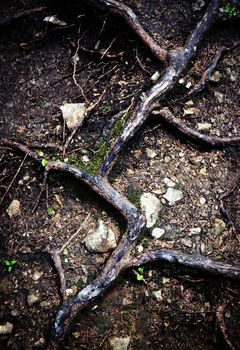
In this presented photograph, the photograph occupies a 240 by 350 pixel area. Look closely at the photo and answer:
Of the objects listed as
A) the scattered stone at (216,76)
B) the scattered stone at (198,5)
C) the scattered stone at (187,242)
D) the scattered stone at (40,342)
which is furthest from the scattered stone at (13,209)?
the scattered stone at (198,5)

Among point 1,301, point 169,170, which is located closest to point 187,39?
point 169,170

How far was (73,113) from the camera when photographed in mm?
4109

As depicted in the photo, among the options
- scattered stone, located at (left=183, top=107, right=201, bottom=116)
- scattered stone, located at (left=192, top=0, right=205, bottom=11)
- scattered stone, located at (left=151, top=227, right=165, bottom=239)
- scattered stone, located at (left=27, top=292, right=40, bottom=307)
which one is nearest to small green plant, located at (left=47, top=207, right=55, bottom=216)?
scattered stone, located at (left=27, top=292, right=40, bottom=307)

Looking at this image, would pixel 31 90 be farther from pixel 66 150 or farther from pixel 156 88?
pixel 156 88

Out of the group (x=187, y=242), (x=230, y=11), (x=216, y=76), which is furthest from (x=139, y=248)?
(x=230, y=11)

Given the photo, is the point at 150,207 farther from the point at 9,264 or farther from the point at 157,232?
the point at 9,264

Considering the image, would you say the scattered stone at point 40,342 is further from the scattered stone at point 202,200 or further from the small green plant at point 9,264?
the scattered stone at point 202,200

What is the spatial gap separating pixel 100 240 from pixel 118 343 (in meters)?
1.08

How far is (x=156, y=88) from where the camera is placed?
12.5ft

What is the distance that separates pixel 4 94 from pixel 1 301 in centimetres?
276

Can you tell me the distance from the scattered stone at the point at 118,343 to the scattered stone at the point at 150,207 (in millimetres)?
1228

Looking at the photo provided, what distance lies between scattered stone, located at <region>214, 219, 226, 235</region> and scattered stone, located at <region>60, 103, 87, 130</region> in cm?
210

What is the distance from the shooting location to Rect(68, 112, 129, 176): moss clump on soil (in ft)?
12.1

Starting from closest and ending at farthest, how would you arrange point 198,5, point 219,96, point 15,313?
point 15,313 → point 219,96 → point 198,5
